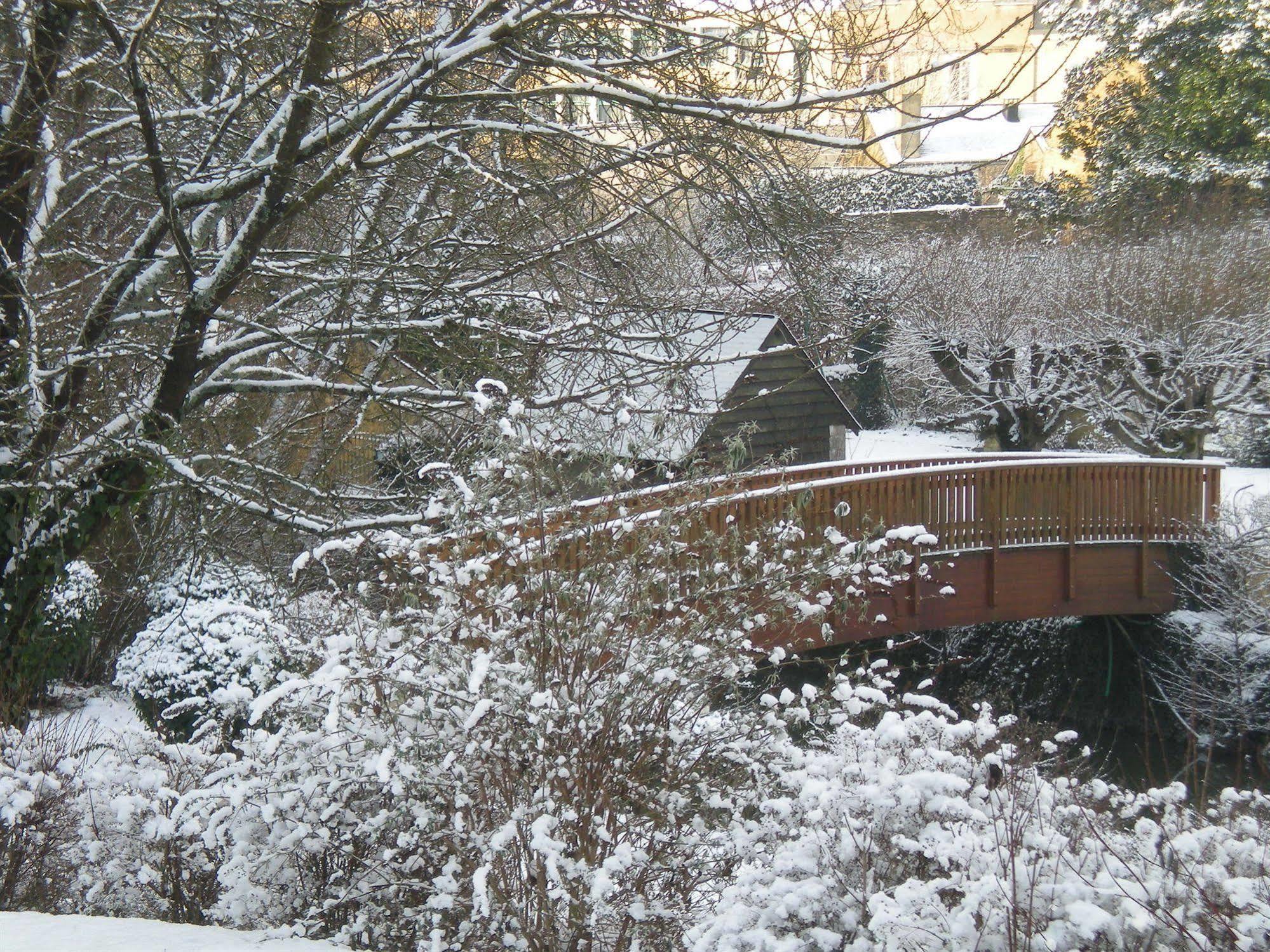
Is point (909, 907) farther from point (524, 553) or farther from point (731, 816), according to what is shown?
point (524, 553)

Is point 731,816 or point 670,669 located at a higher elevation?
point 670,669

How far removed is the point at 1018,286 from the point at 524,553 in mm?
18587

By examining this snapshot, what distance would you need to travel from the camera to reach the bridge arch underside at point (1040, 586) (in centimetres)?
1249

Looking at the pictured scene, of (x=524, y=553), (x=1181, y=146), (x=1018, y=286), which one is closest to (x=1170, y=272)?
(x=1018, y=286)

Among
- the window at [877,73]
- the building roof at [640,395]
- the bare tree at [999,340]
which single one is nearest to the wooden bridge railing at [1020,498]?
the building roof at [640,395]

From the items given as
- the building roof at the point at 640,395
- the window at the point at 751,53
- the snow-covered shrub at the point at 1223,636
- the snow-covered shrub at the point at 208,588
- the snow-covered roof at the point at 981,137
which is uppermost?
the snow-covered roof at the point at 981,137

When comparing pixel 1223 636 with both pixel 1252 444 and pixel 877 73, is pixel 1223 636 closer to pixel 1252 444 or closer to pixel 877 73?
pixel 1252 444

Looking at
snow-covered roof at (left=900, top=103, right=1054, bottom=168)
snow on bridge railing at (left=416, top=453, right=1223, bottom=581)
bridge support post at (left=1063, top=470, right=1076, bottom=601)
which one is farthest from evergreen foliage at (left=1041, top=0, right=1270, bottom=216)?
bridge support post at (left=1063, top=470, right=1076, bottom=601)

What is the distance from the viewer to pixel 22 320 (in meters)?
4.88

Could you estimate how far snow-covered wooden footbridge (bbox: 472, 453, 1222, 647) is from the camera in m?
12.3

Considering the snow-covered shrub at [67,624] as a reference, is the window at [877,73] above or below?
above

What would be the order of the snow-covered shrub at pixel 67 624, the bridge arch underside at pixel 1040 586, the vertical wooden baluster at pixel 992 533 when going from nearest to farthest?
the snow-covered shrub at pixel 67 624 < the bridge arch underside at pixel 1040 586 < the vertical wooden baluster at pixel 992 533

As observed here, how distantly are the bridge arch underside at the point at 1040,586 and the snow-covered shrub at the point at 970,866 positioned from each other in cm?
874

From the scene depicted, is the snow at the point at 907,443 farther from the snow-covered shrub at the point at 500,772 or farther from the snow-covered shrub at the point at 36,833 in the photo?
the snow-covered shrub at the point at 36,833
